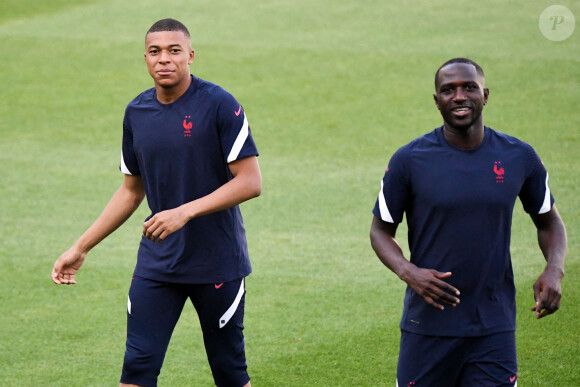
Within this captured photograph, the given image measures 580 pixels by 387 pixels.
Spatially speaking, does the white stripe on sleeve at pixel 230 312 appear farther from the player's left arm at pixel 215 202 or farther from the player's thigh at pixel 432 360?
the player's thigh at pixel 432 360

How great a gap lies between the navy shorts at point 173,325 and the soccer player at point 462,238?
3.93ft

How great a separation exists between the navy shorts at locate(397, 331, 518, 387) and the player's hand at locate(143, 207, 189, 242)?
1238 millimetres

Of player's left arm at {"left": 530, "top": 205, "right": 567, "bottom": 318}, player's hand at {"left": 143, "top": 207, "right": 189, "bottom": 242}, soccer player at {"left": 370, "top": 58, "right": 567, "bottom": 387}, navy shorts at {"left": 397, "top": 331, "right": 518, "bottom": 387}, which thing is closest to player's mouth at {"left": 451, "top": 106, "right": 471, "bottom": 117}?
soccer player at {"left": 370, "top": 58, "right": 567, "bottom": 387}

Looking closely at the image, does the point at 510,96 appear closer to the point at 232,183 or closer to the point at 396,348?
the point at 396,348

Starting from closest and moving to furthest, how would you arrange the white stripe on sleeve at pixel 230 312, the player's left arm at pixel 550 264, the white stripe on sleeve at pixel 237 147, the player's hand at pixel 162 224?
the player's left arm at pixel 550 264
the player's hand at pixel 162 224
the white stripe on sleeve at pixel 237 147
the white stripe on sleeve at pixel 230 312

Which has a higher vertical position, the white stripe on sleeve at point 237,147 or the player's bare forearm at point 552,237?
the white stripe on sleeve at point 237,147

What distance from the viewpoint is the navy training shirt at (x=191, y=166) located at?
507 centimetres

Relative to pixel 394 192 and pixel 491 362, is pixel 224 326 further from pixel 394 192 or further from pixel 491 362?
pixel 491 362

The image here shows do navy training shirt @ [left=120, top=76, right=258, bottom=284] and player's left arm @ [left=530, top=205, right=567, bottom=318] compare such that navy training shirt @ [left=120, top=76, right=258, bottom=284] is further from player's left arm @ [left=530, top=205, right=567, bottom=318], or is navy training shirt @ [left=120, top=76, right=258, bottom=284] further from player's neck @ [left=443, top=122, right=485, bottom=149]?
player's left arm @ [left=530, top=205, right=567, bottom=318]

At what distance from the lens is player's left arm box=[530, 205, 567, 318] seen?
4266mm

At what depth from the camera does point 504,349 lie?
4316 millimetres

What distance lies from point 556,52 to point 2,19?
41.0 ft

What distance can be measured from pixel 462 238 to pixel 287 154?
390 inches

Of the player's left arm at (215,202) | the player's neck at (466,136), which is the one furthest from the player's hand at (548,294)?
the player's left arm at (215,202)
